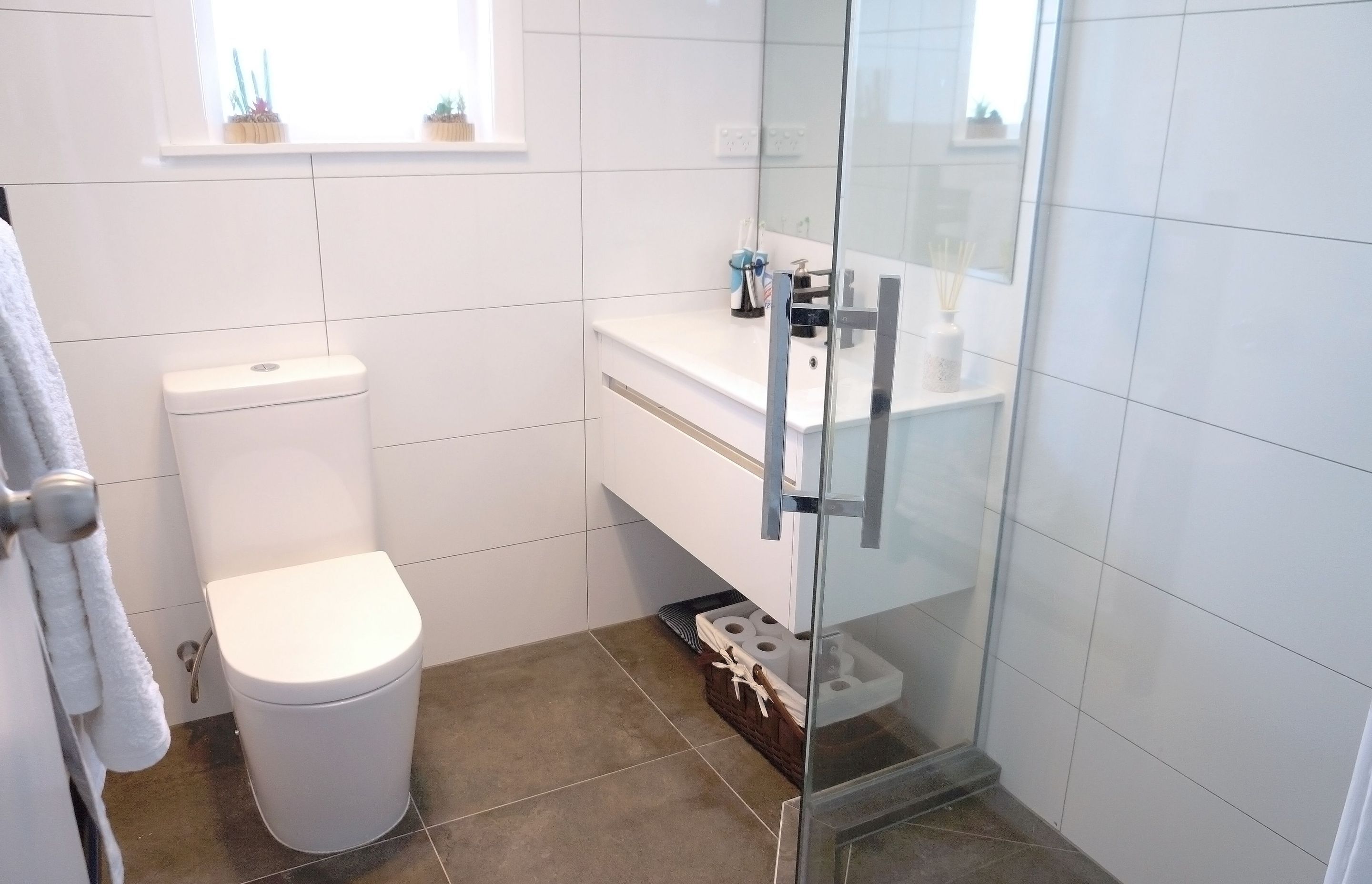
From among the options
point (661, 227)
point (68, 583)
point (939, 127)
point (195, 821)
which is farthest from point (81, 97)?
point (939, 127)

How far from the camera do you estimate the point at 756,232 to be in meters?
2.78

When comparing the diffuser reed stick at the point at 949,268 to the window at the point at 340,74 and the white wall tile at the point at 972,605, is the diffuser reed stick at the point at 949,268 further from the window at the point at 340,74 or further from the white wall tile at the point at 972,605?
the window at the point at 340,74

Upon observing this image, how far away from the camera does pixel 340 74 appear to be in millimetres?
2291

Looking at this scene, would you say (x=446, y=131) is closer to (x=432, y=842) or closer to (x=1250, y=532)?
(x=432, y=842)

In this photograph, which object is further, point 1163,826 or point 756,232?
point 756,232

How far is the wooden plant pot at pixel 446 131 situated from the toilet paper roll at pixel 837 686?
1.56 meters

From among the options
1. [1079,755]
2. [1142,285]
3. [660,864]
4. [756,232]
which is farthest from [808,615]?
[756,232]

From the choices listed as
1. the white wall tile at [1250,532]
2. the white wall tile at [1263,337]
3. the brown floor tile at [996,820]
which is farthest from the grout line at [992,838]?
the white wall tile at [1263,337]

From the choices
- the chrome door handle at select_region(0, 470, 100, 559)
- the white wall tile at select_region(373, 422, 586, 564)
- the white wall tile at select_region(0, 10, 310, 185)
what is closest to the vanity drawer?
the white wall tile at select_region(373, 422, 586, 564)

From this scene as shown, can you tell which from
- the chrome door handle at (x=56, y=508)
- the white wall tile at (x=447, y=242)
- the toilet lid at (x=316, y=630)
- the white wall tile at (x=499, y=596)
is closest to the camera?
the chrome door handle at (x=56, y=508)

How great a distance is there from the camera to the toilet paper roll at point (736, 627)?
2424 millimetres

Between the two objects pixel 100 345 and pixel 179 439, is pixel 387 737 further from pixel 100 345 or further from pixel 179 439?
pixel 100 345

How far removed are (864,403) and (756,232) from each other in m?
1.54

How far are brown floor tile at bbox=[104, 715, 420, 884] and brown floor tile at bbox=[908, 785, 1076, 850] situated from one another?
3.76 ft
